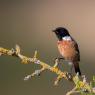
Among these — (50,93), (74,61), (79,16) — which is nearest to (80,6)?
(79,16)

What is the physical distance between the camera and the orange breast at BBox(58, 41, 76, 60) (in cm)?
293

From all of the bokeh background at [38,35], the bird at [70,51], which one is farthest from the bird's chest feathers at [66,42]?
the bokeh background at [38,35]

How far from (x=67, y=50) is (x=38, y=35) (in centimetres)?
1406

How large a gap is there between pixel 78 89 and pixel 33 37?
1448 centimetres

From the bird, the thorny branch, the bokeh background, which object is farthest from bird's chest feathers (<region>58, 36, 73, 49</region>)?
the bokeh background

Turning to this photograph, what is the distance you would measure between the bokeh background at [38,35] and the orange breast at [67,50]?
753cm

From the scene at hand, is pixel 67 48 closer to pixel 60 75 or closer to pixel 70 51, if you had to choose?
pixel 70 51

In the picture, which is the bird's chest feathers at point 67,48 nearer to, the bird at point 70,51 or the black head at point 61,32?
the bird at point 70,51

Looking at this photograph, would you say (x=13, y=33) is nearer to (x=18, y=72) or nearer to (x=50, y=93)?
(x=18, y=72)

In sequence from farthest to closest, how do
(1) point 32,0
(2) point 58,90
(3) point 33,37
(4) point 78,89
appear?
1. (1) point 32,0
2. (3) point 33,37
3. (2) point 58,90
4. (4) point 78,89

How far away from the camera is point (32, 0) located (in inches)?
807

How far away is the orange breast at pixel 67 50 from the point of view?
293 centimetres

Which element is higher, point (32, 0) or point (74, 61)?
point (32, 0)

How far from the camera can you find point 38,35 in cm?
1705
